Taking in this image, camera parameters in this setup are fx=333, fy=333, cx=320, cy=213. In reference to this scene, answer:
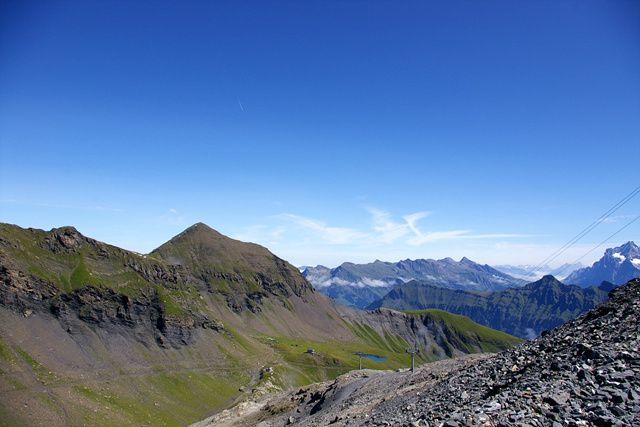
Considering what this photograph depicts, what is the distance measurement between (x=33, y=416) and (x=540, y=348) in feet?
487

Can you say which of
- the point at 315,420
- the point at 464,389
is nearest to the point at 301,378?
the point at 315,420

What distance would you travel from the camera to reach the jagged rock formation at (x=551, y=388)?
18500 mm

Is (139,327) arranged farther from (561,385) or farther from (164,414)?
(561,385)

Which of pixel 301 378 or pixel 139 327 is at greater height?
pixel 139 327

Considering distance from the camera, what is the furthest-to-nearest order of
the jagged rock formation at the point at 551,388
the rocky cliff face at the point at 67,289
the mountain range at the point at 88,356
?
the rocky cliff face at the point at 67,289
the mountain range at the point at 88,356
the jagged rock formation at the point at 551,388

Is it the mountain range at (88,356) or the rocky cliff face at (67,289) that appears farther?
the rocky cliff face at (67,289)

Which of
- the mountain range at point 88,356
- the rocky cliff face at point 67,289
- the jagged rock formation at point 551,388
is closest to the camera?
the jagged rock formation at point 551,388

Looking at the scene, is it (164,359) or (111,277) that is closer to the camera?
(164,359)

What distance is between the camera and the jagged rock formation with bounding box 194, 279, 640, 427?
1850cm

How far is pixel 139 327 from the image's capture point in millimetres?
189250

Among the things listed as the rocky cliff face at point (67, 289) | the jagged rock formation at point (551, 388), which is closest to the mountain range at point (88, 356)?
the rocky cliff face at point (67, 289)

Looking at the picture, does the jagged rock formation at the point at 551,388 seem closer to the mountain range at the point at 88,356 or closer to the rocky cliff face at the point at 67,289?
the mountain range at the point at 88,356

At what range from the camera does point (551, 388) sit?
2189cm

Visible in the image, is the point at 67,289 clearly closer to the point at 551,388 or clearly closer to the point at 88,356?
the point at 88,356
